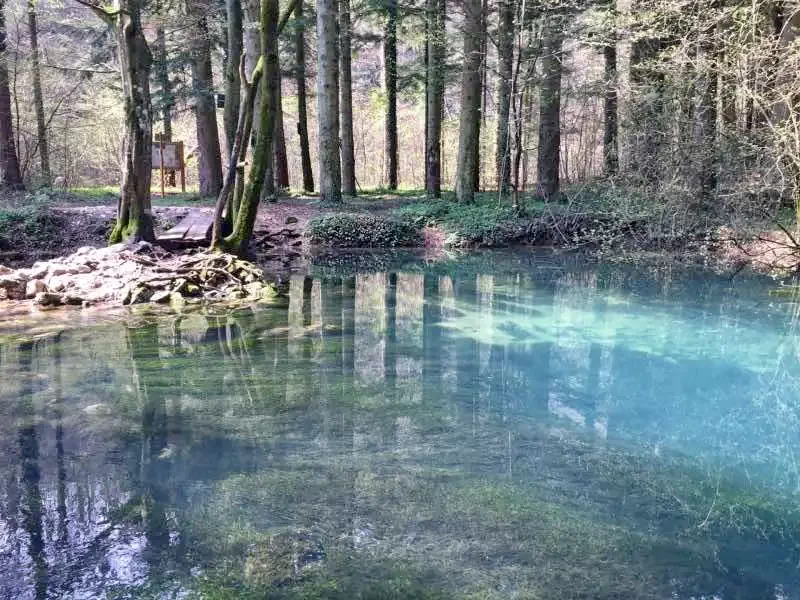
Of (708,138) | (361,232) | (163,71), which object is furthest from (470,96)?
(163,71)

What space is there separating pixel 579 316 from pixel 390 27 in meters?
14.0

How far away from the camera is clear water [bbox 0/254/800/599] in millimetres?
3551

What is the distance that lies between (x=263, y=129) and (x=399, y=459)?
25.8 ft

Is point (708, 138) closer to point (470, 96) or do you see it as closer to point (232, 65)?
point (470, 96)

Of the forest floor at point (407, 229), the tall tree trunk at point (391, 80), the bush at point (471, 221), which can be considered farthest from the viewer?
the tall tree trunk at point (391, 80)

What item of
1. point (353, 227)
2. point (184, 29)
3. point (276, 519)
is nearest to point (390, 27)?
point (184, 29)

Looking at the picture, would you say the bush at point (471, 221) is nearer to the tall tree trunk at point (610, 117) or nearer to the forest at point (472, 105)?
the forest at point (472, 105)

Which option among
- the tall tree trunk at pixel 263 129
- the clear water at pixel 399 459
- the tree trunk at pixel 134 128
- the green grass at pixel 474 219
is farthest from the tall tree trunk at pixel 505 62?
the clear water at pixel 399 459

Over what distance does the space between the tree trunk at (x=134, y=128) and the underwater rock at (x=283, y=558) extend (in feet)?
29.4

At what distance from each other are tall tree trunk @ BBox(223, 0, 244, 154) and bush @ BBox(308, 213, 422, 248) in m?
2.70

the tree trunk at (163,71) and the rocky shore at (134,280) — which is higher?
the tree trunk at (163,71)

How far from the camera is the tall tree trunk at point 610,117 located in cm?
1524

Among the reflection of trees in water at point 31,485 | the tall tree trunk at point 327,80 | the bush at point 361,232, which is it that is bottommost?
the reflection of trees in water at point 31,485

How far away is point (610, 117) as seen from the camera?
16.7 meters
